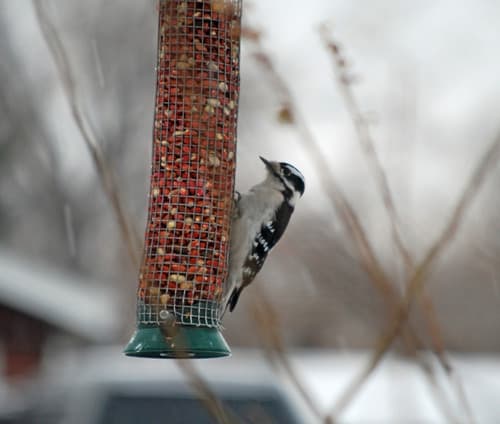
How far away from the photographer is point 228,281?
4832mm

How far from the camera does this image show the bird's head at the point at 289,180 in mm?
5234

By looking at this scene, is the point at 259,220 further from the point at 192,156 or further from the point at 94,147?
the point at 94,147

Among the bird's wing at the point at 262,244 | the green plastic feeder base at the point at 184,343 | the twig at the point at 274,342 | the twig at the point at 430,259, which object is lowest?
the green plastic feeder base at the point at 184,343

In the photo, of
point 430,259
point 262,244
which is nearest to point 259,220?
point 262,244

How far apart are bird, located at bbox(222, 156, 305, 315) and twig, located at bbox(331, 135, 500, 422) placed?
254 cm

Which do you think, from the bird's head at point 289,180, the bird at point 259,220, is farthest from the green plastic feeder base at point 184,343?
the bird's head at point 289,180

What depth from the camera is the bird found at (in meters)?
4.91

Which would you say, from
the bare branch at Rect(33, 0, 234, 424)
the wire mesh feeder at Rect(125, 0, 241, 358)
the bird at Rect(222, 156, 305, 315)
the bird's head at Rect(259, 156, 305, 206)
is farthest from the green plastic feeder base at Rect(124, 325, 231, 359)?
the bare branch at Rect(33, 0, 234, 424)

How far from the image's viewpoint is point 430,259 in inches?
84.5

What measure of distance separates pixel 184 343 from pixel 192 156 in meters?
0.86

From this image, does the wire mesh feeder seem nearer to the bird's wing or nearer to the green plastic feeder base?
the green plastic feeder base

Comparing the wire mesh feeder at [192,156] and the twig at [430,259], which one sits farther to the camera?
the wire mesh feeder at [192,156]

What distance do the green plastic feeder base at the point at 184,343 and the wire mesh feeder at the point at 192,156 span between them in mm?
104

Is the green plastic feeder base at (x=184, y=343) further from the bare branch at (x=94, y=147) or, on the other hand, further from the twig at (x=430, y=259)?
the twig at (x=430, y=259)
